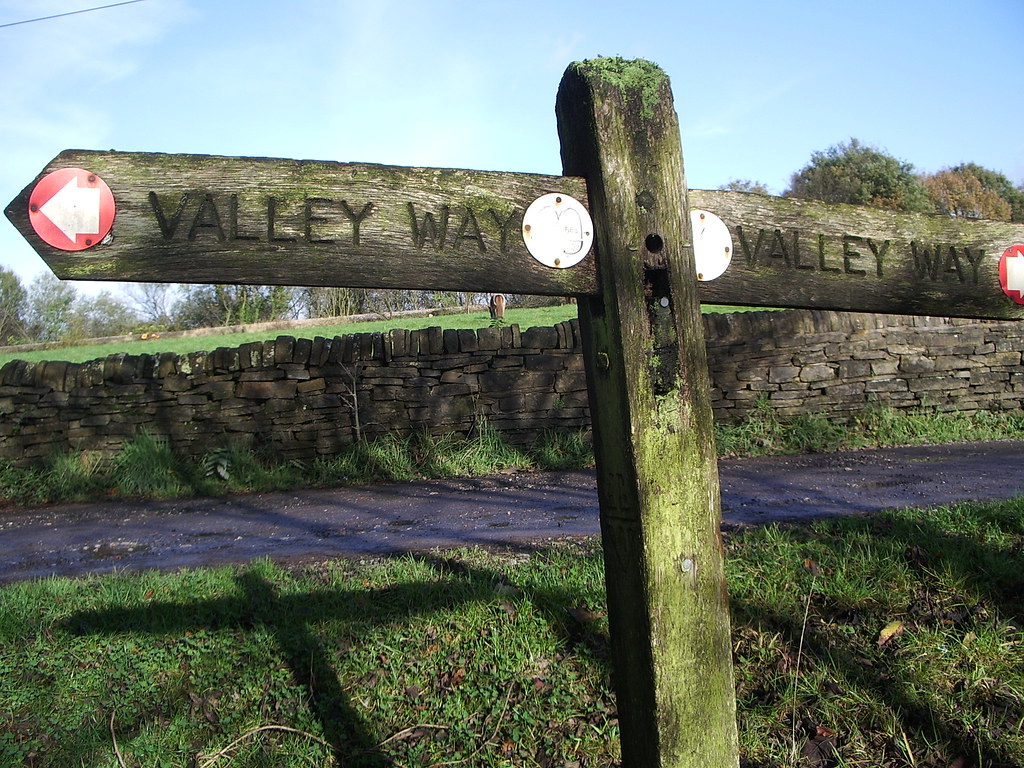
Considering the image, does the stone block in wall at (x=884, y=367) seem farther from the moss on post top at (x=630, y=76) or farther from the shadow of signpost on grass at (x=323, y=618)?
the moss on post top at (x=630, y=76)

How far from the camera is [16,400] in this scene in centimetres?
849

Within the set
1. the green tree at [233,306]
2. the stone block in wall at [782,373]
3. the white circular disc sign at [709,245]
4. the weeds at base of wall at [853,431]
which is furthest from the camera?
the green tree at [233,306]

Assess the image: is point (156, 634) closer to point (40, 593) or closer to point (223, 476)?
point (40, 593)

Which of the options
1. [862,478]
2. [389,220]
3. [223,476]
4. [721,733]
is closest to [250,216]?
[389,220]

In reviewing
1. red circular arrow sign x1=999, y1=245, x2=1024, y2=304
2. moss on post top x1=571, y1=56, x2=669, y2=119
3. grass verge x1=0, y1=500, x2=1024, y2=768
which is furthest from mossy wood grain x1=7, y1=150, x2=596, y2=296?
grass verge x1=0, y1=500, x2=1024, y2=768

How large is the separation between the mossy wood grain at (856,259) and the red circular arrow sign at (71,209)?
1397 mm

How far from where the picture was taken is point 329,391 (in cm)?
838

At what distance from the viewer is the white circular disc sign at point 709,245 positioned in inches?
79.3

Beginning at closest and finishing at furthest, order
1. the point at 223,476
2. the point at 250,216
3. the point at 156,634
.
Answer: the point at 250,216 < the point at 156,634 < the point at 223,476

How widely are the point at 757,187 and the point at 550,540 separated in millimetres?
43090

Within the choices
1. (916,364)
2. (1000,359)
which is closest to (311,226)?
(916,364)

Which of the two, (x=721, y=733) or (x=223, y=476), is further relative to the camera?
(x=223, y=476)

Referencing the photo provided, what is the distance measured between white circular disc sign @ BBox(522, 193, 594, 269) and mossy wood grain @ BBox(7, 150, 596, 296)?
0.02 m

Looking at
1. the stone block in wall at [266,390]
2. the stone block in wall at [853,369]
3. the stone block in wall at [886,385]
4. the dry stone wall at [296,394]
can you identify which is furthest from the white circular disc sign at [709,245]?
the stone block in wall at [886,385]
